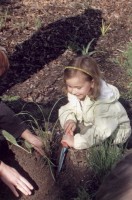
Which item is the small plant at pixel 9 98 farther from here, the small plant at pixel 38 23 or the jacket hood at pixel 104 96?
the small plant at pixel 38 23

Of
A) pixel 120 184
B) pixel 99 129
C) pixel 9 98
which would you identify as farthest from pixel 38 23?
pixel 120 184

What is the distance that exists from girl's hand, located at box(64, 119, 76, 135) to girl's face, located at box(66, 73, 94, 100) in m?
0.24

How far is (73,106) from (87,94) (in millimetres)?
210

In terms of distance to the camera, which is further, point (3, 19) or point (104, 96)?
point (3, 19)

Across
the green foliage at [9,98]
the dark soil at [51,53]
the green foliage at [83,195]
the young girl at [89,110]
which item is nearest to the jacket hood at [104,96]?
the young girl at [89,110]

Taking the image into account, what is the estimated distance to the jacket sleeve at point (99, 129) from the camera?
10.7 feet

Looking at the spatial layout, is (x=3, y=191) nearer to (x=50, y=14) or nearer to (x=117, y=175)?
(x=117, y=175)

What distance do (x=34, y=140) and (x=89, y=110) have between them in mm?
469

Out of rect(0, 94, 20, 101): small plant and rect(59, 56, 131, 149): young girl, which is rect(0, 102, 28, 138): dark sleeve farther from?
rect(0, 94, 20, 101): small plant

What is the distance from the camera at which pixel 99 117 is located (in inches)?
131

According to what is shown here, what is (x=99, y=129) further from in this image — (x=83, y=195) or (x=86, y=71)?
(x=83, y=195)

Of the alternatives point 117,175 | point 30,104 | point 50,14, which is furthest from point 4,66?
point 50,14

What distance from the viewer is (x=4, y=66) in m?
3.16

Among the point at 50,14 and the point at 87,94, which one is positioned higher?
the point at 87,94
